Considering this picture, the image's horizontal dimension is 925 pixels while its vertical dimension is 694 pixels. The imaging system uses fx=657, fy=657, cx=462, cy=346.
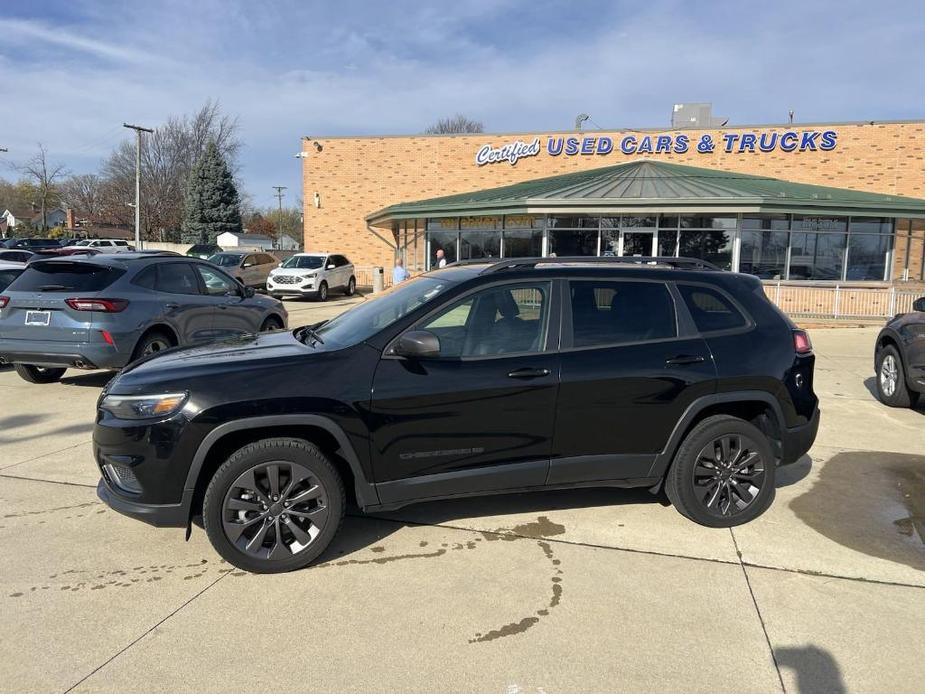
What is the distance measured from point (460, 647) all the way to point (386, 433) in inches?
45.4

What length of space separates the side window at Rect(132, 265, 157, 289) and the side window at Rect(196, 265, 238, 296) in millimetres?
864

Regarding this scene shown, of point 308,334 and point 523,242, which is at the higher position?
point 523,242

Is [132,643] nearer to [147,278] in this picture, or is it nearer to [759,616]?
[759,616]

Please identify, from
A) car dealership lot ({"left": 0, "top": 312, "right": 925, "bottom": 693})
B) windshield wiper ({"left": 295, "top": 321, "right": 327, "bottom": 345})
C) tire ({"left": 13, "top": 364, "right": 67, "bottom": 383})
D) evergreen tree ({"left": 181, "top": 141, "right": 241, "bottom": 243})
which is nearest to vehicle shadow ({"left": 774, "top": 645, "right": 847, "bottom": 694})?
car dealership lot ({"left": 0, "top": 312, "right": 925, "bottom": 693})

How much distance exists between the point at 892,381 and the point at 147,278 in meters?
8.72

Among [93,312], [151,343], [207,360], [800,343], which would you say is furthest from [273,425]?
[151,343]

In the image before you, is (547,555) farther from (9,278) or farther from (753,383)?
(9,278)

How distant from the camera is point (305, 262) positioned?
75.2 ft

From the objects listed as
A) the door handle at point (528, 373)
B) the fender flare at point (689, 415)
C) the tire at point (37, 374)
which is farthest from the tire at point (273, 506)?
the tire at point (37, 374)

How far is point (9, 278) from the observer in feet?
32.4

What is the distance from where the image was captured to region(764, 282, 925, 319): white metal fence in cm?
1642

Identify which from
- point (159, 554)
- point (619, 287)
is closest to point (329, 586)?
point (159, 554)

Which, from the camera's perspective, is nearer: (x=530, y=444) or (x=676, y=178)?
(x=530, y=444)

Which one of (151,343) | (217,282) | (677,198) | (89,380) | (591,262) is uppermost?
(677,198)
